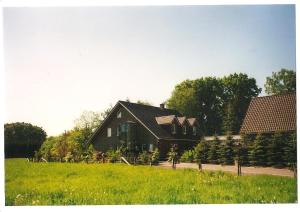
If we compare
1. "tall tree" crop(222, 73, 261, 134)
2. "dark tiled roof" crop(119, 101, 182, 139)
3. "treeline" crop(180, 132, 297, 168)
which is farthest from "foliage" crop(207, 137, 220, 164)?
"tall tree" crop(222, 73, 261, 134)

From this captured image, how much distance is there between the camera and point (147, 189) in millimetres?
10070

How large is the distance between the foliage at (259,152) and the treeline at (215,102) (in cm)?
1205

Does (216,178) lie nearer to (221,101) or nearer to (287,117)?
(287,117)

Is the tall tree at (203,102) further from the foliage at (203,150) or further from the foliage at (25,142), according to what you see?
the foliage at (203,150)

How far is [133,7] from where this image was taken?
37.9 ft

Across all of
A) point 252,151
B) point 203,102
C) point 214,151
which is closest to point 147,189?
point 252,151

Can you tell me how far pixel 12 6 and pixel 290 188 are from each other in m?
8.89

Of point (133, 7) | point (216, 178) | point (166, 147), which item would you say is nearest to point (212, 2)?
point (133, 7)

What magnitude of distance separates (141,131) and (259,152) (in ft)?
25.7

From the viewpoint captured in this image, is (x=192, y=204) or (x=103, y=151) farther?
(x=103, y=151)

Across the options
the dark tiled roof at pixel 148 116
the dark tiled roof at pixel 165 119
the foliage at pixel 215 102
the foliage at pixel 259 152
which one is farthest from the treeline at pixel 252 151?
the foliage at pixel 215 102

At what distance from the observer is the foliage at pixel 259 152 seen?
1597cm

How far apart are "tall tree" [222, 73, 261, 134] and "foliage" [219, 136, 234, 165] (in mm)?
10351

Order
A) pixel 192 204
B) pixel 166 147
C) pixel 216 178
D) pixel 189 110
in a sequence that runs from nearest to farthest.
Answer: pixel 192 204, pixel 216 178, pixel 166 147, pixel 189 110
